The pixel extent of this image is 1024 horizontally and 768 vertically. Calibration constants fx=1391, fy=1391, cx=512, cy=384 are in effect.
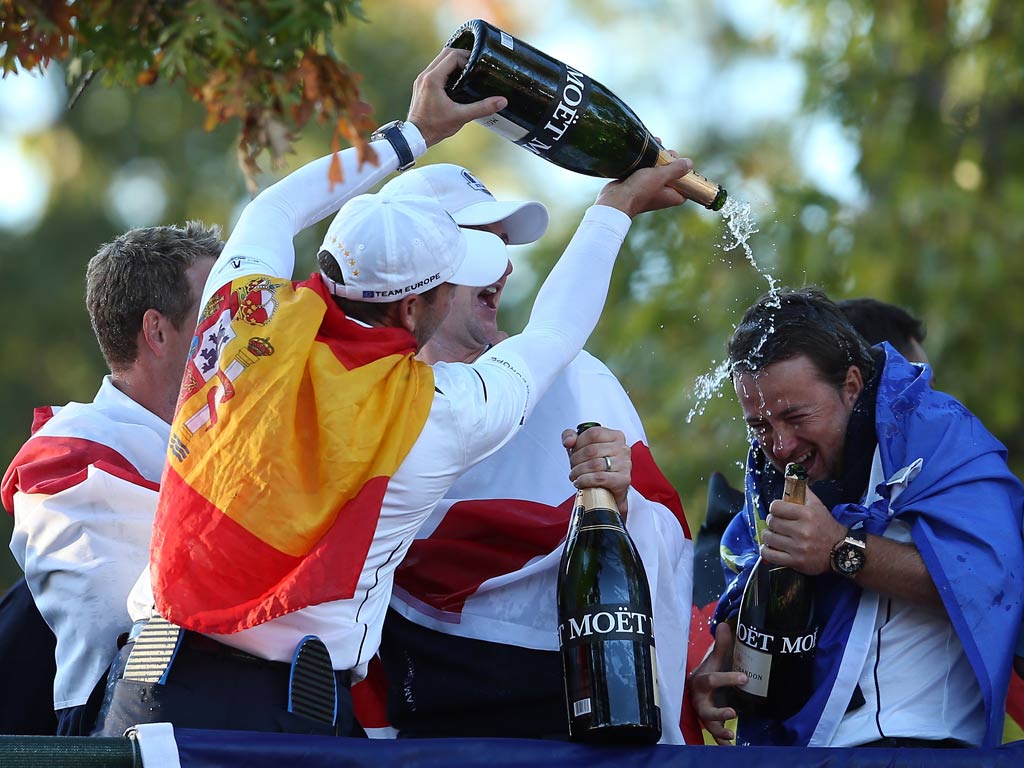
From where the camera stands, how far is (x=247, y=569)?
264 cm

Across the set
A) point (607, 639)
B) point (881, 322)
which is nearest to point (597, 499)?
point (607, 639)

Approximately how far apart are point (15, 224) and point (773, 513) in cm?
1653

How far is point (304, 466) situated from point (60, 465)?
96cm

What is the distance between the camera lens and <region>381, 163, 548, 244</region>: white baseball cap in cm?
360

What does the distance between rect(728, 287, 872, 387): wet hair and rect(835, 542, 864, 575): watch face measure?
1.58 feet

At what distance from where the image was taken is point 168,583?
2672 mm

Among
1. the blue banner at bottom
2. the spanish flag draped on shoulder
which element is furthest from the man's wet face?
the spanish flag draped on shoulder

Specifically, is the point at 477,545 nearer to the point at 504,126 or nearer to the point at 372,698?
the point at 372,698

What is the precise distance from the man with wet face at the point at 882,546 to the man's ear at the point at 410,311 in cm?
95

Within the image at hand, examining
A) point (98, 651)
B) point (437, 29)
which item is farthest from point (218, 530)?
point (437, 29)

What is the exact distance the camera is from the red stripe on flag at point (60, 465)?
10.7 ft

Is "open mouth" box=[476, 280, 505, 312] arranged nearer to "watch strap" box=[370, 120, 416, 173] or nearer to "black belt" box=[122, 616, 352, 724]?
"watch strap" box=[370, 120, 416, 173]

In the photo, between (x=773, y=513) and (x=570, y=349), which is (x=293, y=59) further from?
(x=773, y=513)

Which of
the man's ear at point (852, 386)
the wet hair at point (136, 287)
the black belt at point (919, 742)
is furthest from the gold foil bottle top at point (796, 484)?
the wet hair at point (136, 287)
